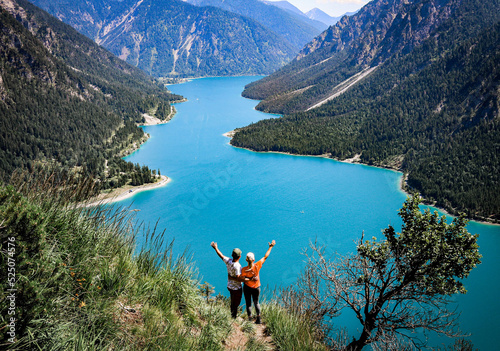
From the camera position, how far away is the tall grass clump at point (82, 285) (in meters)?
4.39

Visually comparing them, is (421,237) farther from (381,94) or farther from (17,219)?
(381,94)

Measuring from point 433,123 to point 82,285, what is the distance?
121 metres

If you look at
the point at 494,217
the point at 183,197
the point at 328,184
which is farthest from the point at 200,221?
the point at 494,217

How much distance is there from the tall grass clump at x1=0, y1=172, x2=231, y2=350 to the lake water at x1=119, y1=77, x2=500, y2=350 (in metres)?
17.5

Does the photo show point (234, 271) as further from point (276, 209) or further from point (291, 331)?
point (276, 209)

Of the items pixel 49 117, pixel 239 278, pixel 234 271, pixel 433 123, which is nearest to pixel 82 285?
pixel 234 271

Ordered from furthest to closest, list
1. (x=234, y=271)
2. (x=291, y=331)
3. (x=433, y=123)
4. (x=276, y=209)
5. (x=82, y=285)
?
1. (x=433, y=123)
2. (x=276, y=209)
3. (x=234, y=271)
4. (x=291, y=331)
5. (x=82, y=285)

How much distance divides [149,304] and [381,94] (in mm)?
169384

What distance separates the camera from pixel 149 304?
6332mm

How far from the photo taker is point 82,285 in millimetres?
5469

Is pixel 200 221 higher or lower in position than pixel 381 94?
lower

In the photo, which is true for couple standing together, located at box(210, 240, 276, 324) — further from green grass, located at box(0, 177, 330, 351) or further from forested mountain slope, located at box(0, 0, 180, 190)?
forested mountain slope, located at box(0, 0, 180, 190)

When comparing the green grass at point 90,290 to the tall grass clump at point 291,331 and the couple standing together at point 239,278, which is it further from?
the couple standing together at point 239,278

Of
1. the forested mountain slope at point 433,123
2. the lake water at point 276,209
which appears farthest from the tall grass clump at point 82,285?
the forested mountain slope at point 433,123
